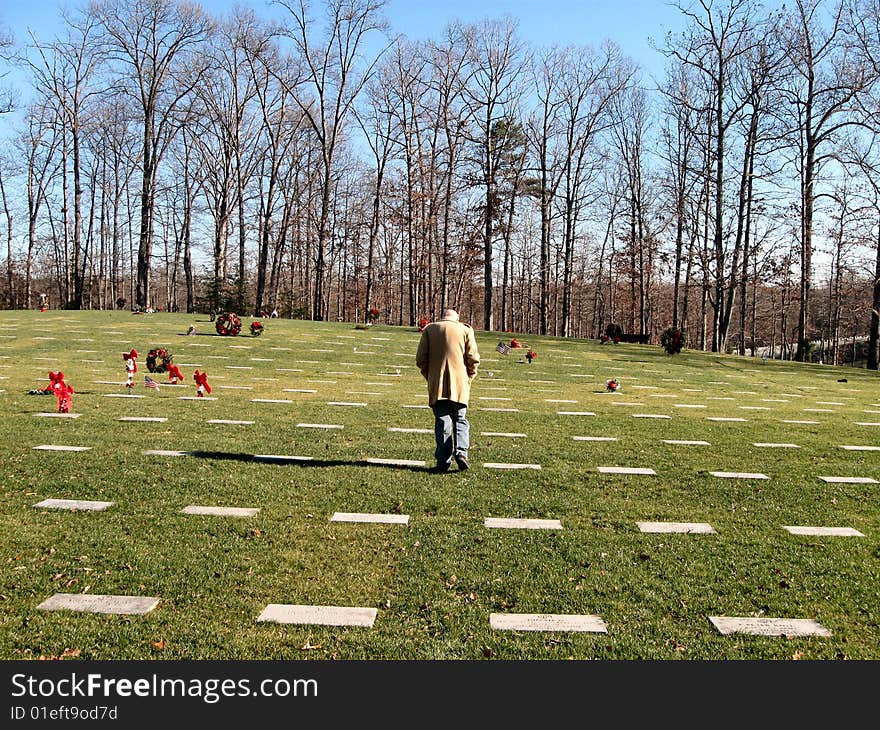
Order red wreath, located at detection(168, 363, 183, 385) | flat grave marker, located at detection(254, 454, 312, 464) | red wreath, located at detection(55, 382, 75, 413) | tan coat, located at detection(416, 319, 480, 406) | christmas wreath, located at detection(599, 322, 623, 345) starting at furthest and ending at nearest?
christmas wreath, located at detection(599, 322, 623, 345) < red wreath, located at detection(168, 363, 183, 385) < red wreath, located at detection(55, 382, 75, 413) < flat grave marker, located at detection(254, 454, 312, 464) < tan coat, located at detection(416, 319, 480, 406)

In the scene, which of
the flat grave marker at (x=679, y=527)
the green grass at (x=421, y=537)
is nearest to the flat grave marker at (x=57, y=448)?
the green grass at (x=421, y=537)

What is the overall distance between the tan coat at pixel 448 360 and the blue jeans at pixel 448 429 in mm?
106

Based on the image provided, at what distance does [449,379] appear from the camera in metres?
7.67

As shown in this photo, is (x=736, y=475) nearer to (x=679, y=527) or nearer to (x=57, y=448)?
(x=679, y=527)

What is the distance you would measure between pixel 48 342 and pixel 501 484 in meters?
20.4

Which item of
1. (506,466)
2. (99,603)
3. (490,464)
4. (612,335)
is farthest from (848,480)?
(612,335)

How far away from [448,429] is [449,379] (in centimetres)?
58

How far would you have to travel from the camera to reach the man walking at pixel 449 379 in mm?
7680

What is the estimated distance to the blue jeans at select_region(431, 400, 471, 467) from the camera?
25.3 ft

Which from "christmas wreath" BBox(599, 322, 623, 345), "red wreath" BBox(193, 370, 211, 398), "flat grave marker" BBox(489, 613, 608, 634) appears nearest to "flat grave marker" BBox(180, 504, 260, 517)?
"flat grave marker" BBox(489, 613, 608, 634)

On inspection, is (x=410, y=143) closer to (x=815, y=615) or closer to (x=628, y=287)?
(x=628, y=287)

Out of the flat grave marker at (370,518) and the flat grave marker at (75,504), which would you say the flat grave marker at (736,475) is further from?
the flat grave marker at (75,504)

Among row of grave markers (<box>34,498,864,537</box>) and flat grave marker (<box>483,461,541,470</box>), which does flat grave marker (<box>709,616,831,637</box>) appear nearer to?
row of grave markers (<box>34,498,864,537</box>)

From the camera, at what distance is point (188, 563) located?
4.89 meters
